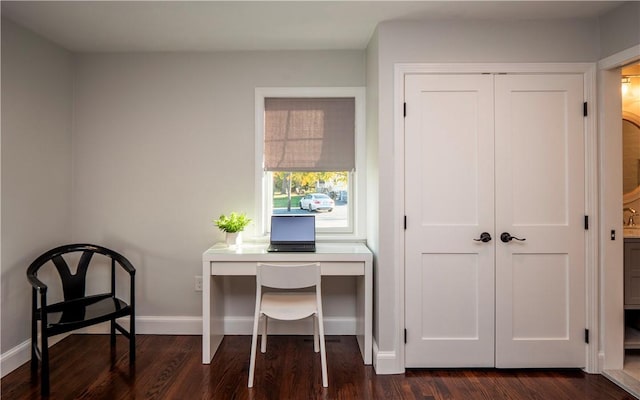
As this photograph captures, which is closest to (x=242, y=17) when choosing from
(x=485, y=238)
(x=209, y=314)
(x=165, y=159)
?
(x=165, y=159)

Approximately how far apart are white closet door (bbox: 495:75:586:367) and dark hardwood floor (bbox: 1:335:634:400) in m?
0.29

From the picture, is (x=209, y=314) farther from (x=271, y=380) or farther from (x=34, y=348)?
(x=34, y=348)

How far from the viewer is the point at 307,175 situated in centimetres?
331

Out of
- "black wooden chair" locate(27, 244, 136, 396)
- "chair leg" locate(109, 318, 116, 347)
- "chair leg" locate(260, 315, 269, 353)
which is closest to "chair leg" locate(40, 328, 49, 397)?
"black wooden chair" locate(27, 244, 136, 396)

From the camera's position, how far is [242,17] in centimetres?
253

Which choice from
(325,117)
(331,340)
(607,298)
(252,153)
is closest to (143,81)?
(252,153)

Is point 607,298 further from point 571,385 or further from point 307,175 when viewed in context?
point 307,175

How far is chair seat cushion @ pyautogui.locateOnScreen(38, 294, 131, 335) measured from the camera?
7.73ft

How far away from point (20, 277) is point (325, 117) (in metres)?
2.68

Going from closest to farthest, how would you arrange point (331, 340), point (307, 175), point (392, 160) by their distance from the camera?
point (392, 160) → point (331, 340) → point (307, 175)

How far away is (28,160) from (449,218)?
3.17 metres

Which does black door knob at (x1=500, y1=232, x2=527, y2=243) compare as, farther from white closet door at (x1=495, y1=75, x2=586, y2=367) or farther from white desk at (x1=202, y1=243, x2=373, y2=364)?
white desk at (x1=202, y1=243, x2=373, y2=364)

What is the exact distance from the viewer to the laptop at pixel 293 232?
2891 mm

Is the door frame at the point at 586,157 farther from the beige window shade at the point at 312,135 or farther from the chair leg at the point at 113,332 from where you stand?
the chair leg at the point at 113,332
